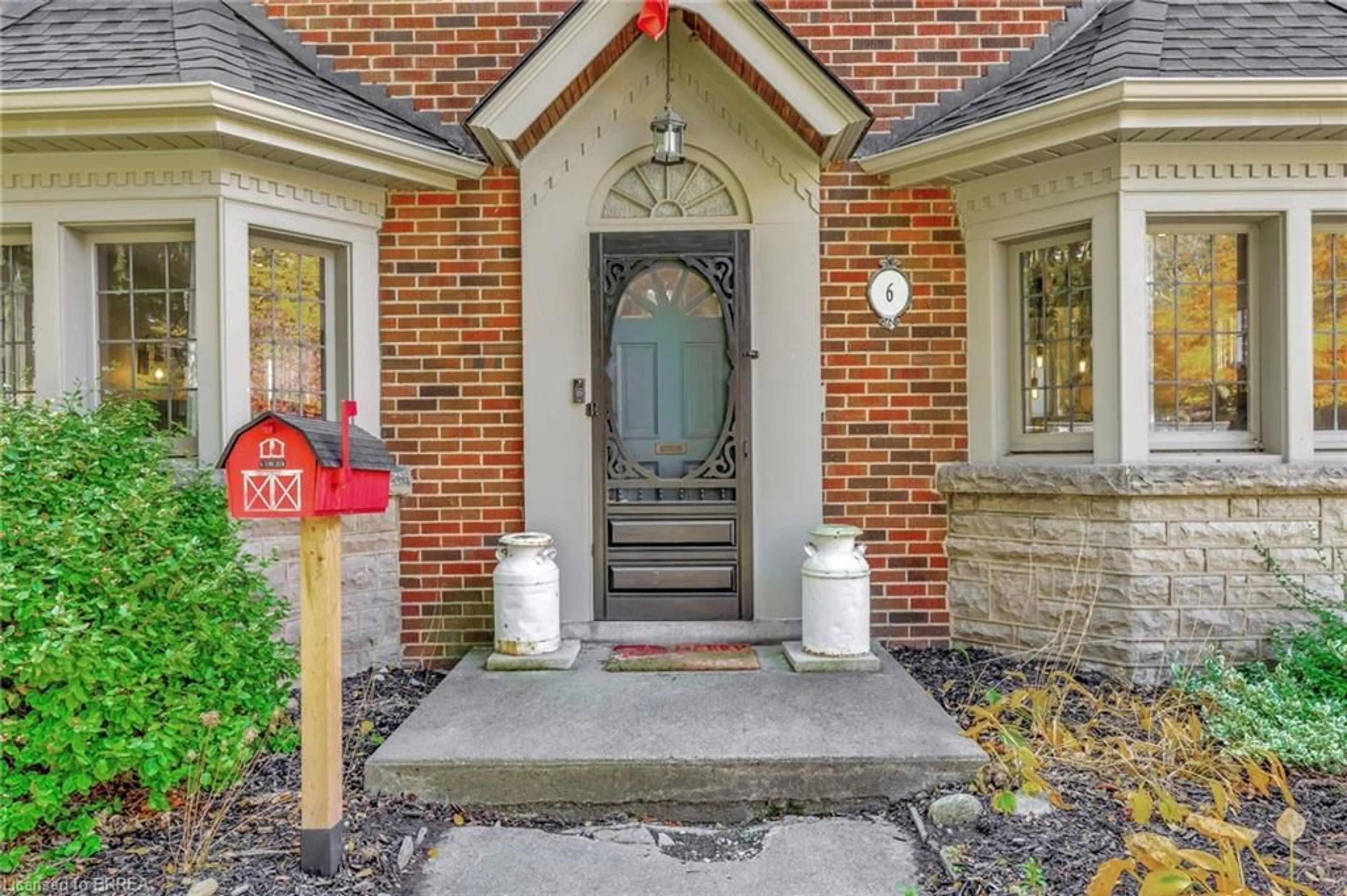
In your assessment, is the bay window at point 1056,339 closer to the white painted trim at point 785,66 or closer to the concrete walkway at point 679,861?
the white painted trim at point 785,66

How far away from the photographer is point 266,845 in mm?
2752

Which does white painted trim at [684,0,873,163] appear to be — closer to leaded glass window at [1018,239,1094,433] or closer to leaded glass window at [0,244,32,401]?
leaded glass window at [1018,239,1094,433]

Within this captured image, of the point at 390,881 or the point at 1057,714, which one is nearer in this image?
the point at 390,881

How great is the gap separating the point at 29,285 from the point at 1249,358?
6.66m

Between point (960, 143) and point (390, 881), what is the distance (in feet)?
13.9

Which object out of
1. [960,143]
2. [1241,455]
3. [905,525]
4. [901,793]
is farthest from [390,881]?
[1241,455]

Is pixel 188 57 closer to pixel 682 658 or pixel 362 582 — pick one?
pixel 362 582

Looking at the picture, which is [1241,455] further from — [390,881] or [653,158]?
[390,881]

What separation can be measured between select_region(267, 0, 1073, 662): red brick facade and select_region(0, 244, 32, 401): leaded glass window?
6.00ft

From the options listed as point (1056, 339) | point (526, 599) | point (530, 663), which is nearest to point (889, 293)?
point (1056, 339)

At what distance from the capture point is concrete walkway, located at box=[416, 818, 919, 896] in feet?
8.39

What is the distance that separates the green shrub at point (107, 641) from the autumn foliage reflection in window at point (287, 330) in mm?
1080

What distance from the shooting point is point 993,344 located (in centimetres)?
466

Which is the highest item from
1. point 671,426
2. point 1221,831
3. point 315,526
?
point 671,426
